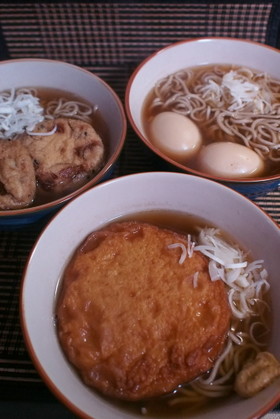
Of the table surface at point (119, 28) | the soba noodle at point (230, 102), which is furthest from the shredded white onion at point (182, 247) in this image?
the soba noodle at point (230, 102)

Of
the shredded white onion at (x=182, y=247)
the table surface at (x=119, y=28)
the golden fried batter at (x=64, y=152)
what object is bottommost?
the shredded white onion at (x=182, y=247)

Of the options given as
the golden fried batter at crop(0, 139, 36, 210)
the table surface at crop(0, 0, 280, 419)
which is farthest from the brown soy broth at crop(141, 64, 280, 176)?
the golden fried batter at crop(0, 139, 36, 210)

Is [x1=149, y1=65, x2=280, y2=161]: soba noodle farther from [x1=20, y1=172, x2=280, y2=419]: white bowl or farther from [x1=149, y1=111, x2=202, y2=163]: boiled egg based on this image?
[x1=20, y1=172, x2=280, y2=419]: white bowl

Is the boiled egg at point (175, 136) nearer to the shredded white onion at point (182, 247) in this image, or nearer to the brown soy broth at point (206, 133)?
the brown soy broth at point (206, 133)

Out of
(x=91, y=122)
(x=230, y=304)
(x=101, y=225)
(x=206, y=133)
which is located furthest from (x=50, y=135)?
(x=230, y=304)

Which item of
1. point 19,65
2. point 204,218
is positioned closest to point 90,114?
point 19,65

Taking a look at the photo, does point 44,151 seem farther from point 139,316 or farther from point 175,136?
point 139,316

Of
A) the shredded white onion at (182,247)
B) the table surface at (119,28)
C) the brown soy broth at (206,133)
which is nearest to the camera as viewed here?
the shredded white onion at (182,247)

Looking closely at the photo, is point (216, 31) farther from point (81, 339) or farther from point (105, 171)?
point (81, 339)

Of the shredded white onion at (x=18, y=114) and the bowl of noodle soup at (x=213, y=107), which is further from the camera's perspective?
the shredded white onion at (x=18, y=114)
